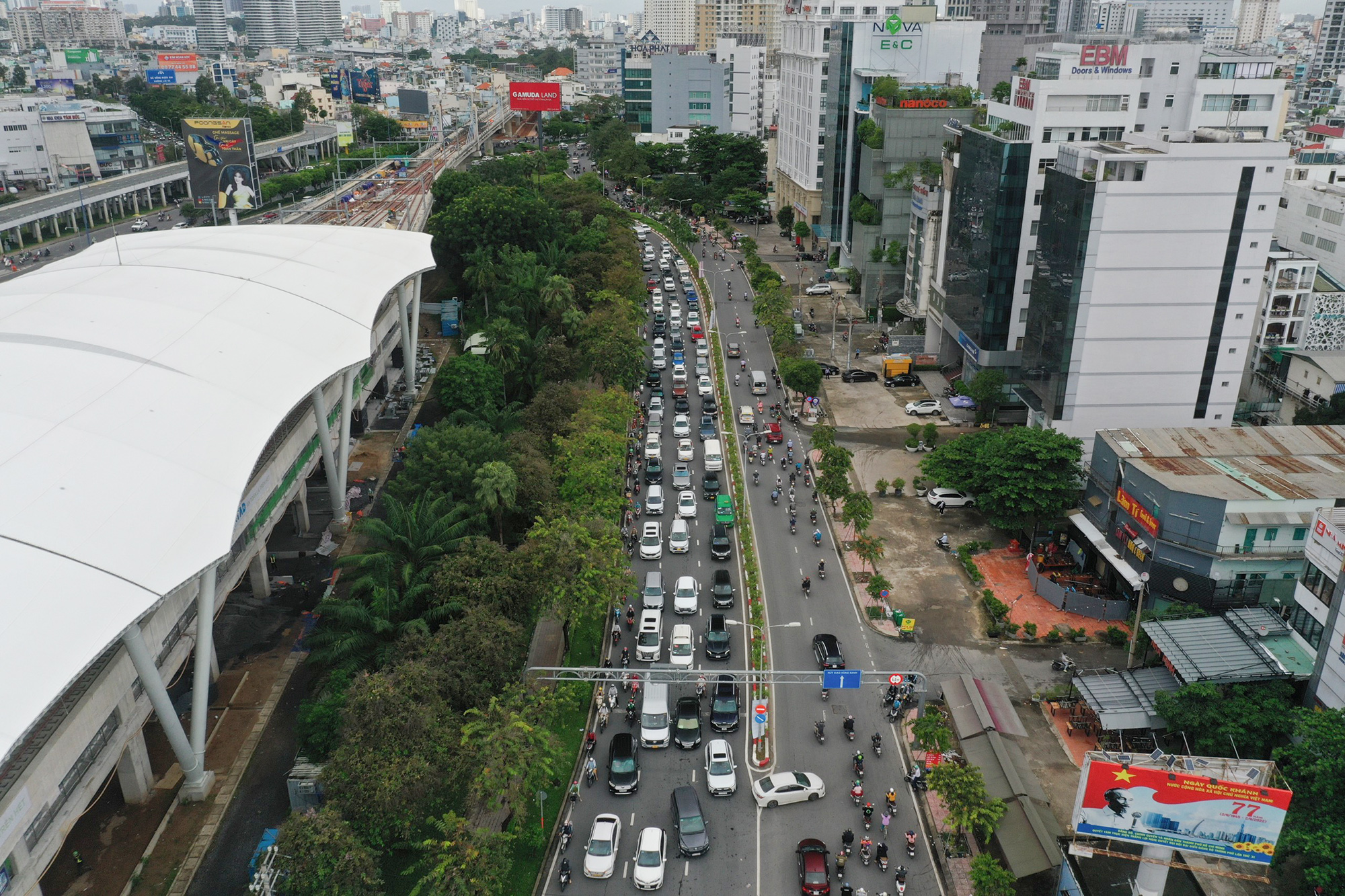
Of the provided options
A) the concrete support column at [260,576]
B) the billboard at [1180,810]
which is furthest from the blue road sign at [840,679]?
the concrete support column at [260,576]

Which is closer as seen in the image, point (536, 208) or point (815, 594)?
point (815, 594)

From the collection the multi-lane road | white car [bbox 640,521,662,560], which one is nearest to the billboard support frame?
the multi-lane road

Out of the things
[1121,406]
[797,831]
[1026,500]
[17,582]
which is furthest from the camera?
[1121,406]

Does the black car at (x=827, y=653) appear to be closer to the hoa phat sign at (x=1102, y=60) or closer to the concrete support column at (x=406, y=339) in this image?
the concrete support column at (x=406, y=339)

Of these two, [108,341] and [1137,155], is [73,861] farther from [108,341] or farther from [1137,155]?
[1137,155]

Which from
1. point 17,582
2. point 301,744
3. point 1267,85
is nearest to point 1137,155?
point 1267,85

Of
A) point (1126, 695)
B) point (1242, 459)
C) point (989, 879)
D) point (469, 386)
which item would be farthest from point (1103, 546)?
point (469, 386)
